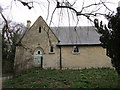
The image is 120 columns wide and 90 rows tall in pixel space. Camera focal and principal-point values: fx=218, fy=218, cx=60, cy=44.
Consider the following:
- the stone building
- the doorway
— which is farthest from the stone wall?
the doorway

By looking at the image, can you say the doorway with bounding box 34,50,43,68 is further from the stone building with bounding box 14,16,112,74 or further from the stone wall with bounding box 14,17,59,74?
the stone wall with bounding box 14,17,59,74

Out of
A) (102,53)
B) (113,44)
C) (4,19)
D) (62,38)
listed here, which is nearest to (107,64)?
(102,53)

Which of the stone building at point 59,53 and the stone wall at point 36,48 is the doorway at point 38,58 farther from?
the stone wall at point 36,48

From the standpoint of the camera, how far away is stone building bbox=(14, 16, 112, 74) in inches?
1008

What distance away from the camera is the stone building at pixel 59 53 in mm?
25609

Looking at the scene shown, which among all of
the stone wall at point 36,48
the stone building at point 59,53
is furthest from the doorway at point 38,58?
the stone wall at point 36,48

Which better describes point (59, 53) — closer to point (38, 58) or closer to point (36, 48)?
point (38, 58)

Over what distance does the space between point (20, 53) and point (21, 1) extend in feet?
68.2

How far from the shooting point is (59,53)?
2611 centimetres

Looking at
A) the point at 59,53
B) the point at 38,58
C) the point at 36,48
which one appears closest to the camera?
the point at 59,53

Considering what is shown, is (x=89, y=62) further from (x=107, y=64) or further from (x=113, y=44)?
(x=113, y=44)

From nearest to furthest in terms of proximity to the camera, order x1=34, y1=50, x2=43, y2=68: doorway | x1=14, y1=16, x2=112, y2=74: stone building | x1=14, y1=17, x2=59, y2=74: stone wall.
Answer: x1=14, y1=16, x2=112, y2=74: stone building
x1=14, y1=17, x2=59, y2=74: stone wall
x1=34, y1=50, x2=43, y2=68: doorway

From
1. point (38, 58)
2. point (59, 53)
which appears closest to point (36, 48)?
point (38, 58)

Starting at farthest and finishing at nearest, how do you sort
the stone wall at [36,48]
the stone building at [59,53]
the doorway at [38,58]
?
the doorway at [38,58] → the stone wall at [36,48] → the stone building at [59,53]
